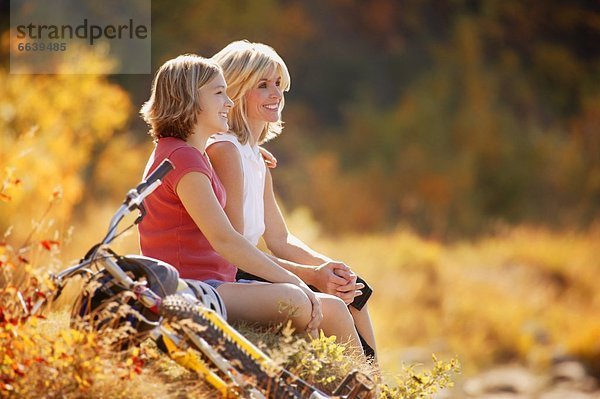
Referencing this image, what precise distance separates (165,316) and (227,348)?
234 millimetres

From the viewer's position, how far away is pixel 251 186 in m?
4.57

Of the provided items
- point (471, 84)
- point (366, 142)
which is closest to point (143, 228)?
point (366, 142)

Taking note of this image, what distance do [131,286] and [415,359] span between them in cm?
911

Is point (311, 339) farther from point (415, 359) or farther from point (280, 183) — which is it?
point (280, 183)

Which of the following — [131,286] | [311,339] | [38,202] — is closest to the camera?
[131,286]

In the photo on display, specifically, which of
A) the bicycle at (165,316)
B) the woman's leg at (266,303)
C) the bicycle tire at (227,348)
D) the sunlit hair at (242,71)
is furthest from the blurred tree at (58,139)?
the bicycle tire at (227,348)

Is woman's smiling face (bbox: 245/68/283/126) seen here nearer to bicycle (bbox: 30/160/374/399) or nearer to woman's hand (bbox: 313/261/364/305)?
woman's hand (bbox: 313/261/364/305)

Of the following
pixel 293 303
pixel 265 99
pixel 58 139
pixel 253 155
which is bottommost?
pixel 293 303

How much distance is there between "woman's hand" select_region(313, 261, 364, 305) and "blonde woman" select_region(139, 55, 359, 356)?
0.27 metres

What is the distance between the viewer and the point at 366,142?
70.6 feet

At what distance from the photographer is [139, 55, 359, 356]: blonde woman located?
13.1ft

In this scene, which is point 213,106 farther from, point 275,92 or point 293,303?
point 293,303

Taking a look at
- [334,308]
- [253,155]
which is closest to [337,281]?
[334,308]

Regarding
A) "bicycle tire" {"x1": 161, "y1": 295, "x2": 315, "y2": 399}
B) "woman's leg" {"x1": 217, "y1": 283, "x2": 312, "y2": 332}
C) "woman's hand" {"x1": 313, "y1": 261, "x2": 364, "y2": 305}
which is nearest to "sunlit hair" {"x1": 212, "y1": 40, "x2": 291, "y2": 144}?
"woman's hand" {"x1": 313, "y1": 261, "x2": 364, "y2": 305}
